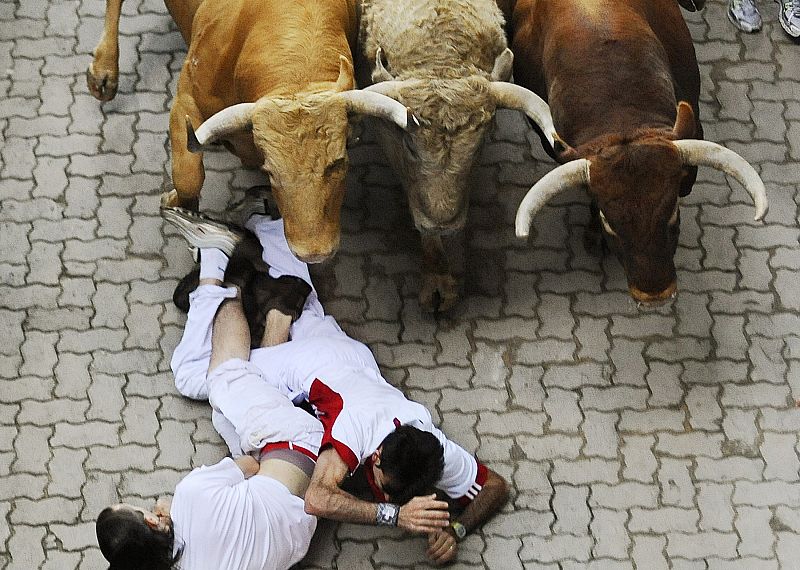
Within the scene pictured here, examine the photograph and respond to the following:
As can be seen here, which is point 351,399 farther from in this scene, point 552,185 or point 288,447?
point 552,185

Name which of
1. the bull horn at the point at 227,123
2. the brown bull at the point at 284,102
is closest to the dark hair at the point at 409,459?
the brown bull at the point at 284,102

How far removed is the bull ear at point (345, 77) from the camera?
594 cm

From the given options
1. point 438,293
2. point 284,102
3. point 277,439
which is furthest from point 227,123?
point 438,293

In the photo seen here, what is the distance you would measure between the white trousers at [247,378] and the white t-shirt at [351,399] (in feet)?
0.37

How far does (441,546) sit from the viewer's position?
6523 mm

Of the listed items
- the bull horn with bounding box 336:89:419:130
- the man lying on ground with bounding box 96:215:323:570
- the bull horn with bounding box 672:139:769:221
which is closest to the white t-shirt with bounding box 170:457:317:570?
the man lying on ground with bounding box 96:215:323:570

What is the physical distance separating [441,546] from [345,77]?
104 inches

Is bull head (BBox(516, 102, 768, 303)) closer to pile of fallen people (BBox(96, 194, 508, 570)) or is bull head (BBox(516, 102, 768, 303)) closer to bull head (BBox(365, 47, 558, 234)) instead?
bull head (BBox(365, 47, 558, 234))

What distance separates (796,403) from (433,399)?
7.21 feet

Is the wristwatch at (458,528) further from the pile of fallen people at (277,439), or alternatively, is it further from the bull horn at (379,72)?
the bull horn at (379,72)

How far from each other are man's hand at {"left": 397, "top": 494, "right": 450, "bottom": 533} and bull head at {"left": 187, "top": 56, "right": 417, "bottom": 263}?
169 centimetres

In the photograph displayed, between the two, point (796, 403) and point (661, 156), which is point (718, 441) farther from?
point (661, 156)

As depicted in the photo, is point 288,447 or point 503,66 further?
point 288,447

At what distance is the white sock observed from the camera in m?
7.01
